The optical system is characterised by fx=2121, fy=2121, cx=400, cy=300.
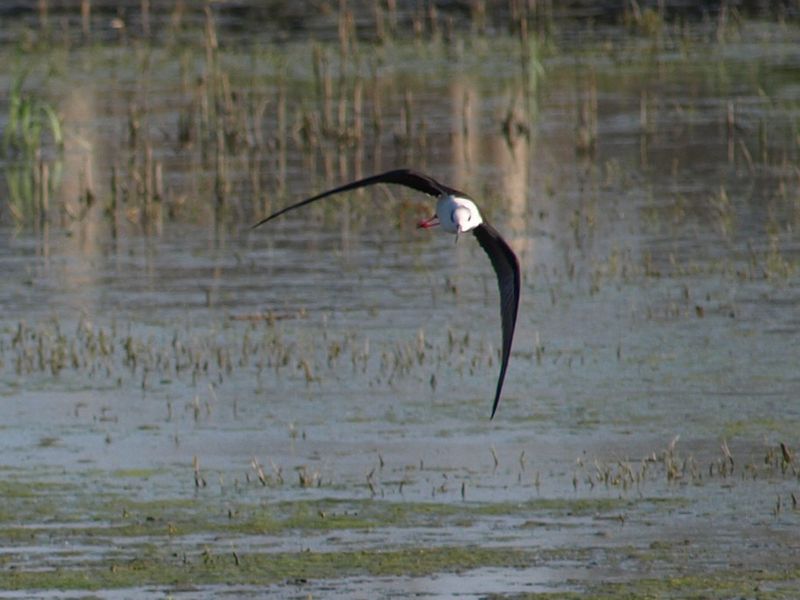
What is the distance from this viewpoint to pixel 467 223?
7500 mm

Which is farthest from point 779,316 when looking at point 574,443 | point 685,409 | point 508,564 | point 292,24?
point 292,24

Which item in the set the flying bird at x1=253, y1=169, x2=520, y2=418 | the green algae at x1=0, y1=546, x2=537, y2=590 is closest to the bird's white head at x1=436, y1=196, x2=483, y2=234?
the flying bird at x1=253, y1=169, x2=520, y2=418

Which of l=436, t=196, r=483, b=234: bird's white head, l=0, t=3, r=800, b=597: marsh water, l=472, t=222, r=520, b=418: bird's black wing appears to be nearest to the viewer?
l=436, t=196, r=483, b=234: bird's white head

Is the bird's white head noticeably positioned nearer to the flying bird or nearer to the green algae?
the flying bird

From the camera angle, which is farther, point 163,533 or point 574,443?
point 574,443

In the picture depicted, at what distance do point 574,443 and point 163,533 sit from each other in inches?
86.2

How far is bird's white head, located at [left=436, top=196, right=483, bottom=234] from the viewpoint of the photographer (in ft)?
24.6

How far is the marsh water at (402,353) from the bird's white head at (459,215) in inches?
48.3

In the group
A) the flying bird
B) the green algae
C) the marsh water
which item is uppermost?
the flying bird

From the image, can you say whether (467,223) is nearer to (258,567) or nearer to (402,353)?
(258,567)

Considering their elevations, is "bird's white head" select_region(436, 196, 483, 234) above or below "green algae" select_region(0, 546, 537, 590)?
above

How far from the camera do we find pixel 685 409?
401 inches

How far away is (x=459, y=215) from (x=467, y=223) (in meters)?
0.04

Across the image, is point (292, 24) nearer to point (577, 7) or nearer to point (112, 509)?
point (577, 7)
